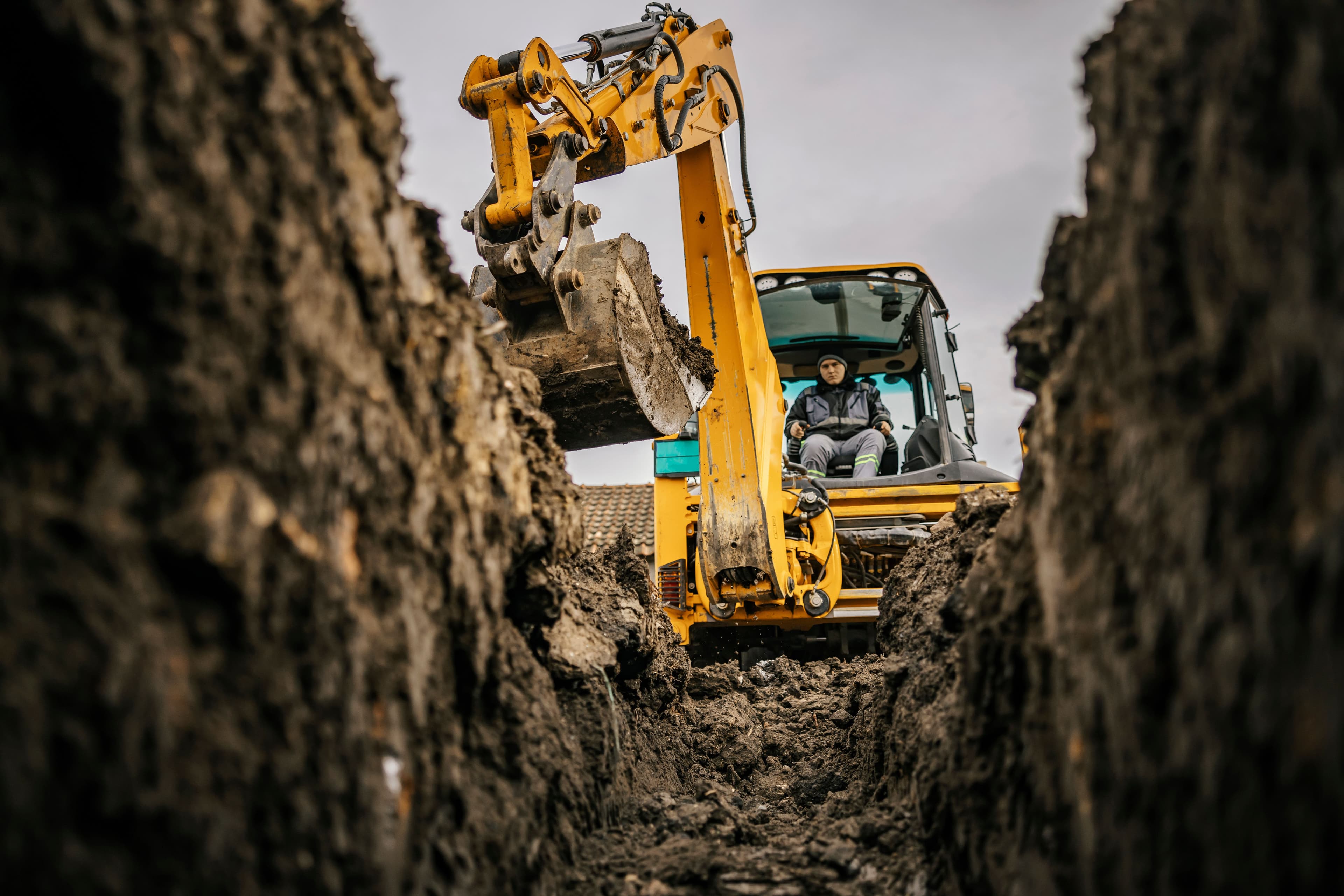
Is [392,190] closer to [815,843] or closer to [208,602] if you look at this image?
[208,602]

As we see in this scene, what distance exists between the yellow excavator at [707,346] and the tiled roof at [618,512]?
25.2 ft

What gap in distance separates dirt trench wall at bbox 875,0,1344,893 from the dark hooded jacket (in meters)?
5.33

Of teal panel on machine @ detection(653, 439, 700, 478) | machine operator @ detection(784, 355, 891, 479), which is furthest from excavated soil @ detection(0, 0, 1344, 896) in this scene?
machine operator @ detection(784, 355, 891, 479)

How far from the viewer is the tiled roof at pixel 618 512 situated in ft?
51.0

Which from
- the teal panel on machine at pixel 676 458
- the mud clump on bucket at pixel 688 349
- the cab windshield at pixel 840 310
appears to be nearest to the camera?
the mud clump on bucket at pixel 688 349

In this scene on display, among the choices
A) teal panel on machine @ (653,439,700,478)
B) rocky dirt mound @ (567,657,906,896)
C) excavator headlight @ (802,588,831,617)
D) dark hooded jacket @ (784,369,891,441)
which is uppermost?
dark hooded jacket @ (784,369,891,441)

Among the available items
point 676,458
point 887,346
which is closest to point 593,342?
point 676,458

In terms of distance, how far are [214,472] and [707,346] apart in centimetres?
390

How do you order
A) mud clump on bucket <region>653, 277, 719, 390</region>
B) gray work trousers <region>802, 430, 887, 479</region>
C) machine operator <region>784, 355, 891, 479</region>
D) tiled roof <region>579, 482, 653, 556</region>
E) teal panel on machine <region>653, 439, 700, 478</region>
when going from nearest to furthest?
mud clump on bucket <region>653, 277, 719, 390</region>, teal panel on machine <region>653, 439, 700, 478</region>, gray work trousers <region>802, 430, 887, 479</region>, machine operator <region>784, 355, 891, 479</region>, tiled roof <region>579, 482, 653, 556</region>

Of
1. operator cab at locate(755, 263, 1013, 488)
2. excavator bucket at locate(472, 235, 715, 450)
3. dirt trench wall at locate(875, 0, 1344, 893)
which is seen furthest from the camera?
operator cab at locate(755, 263, 1013, 488)

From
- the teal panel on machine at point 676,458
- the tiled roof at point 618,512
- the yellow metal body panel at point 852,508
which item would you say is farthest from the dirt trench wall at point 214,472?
the tiled roof at point 618,512

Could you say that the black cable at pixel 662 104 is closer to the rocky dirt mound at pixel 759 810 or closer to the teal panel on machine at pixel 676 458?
the teal panel on machine at pixel 676 458

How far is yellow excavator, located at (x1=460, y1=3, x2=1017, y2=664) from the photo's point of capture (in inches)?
127

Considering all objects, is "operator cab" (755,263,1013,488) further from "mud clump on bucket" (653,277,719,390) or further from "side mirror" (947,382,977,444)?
"mud clump on bucket" (653,277,719,390)
